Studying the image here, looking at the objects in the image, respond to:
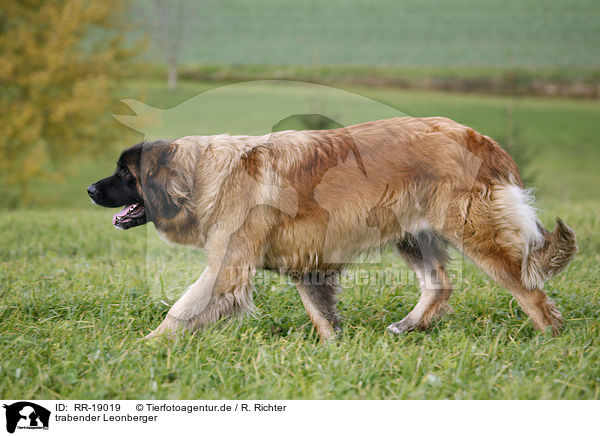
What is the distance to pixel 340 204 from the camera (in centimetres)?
340

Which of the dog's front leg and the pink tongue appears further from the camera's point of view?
the pink tongue

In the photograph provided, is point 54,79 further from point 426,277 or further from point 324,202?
point 426,277

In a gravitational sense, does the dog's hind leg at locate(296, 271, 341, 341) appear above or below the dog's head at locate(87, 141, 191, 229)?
below

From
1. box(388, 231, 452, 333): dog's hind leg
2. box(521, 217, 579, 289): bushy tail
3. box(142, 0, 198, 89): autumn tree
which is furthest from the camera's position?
box(142, 0, 198, 89): autumn tree

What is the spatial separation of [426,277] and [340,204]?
3.46ft

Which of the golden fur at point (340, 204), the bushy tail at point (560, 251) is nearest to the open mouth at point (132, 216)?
the golden fur at point (340, 204)

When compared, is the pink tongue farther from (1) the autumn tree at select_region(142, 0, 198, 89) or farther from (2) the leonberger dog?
(1) the autumn tree at select_region(142, 0, 198, 89)

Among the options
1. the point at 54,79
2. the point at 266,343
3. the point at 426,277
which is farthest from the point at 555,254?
the point at 54,79

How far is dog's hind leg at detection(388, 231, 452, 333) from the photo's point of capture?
377 centimetres

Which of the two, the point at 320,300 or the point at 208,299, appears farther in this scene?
the point at 320,300

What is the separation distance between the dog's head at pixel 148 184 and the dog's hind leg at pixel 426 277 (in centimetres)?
165
